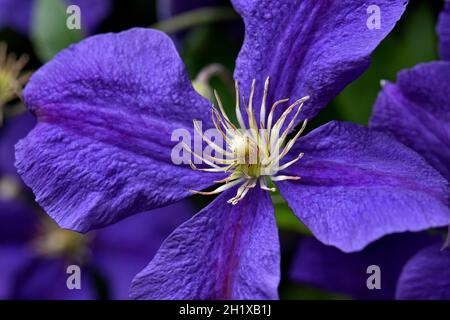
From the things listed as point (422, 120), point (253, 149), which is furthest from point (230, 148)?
point (422, 120)

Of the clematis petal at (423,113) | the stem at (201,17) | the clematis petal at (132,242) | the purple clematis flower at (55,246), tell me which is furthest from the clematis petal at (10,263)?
the clematis petal at (423,113)

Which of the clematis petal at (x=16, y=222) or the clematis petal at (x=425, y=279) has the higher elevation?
the clematis petal at (x=425, y=279)

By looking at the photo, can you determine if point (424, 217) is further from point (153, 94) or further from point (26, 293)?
point (26, 293)

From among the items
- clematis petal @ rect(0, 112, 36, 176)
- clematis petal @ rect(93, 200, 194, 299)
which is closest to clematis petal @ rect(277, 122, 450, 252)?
clematis petal @ rect(93, 200, 194, 299)

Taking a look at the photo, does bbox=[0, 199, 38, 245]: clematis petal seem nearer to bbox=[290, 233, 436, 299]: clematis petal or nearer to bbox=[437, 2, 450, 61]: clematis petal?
bbox=[290, 233, 436, 299]: clematis petal

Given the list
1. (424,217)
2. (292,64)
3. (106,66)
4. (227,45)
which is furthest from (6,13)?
(424,217)

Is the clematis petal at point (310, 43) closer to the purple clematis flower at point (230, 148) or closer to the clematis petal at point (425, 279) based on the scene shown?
the purple clematis flower at point (230, 148)

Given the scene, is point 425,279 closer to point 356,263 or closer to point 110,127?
point 356,263
